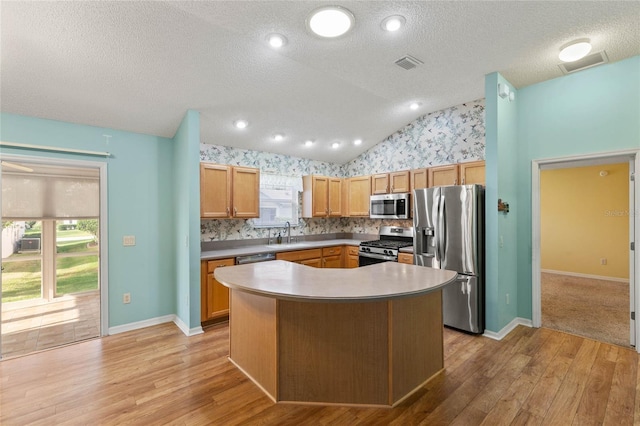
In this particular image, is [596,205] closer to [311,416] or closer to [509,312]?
[509,312]

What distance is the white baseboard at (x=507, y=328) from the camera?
10.5ft

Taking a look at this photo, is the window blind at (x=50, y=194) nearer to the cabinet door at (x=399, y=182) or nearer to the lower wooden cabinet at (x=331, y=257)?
the lower wooden cabinet at (x=331, y=257)

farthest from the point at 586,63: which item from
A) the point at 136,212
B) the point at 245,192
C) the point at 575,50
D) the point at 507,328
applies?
the point at 136,212

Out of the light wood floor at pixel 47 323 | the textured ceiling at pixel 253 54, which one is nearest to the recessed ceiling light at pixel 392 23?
the textured ceiling at pixel 253 54

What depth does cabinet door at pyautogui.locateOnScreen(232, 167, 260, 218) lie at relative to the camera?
4137mm

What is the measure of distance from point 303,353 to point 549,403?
184 centimetres

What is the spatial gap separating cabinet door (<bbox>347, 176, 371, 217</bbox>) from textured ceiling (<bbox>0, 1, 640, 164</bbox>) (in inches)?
67.1

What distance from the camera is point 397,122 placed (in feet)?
15.5

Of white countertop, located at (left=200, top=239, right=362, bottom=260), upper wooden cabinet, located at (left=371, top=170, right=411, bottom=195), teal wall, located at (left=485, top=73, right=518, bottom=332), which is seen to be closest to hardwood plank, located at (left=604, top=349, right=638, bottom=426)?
teal wall, located at (left=485, top=73, right=518, bottom=332)

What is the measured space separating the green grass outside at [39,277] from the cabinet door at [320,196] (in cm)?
389

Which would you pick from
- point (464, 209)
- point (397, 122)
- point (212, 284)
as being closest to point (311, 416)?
point (212, 284)

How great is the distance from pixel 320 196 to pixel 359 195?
0.73 meters

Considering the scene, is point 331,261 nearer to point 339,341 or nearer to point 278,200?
point 278,200

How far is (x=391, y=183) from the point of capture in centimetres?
484
